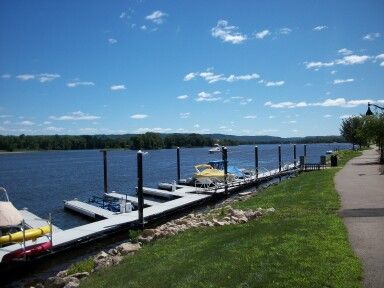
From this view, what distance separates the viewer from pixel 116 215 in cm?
2614

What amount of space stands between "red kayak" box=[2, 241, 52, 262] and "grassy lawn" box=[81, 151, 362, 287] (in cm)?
535

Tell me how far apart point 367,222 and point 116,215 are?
16156 mm

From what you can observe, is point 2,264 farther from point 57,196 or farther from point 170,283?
point 57,196

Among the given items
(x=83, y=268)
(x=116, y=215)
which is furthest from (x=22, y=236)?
(x=116, y=215)

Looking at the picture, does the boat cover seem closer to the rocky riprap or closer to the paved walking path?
the rocky riprap

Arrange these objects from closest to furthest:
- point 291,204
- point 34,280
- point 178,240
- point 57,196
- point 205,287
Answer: point 205,287, point 178,240, point 34,280, point 291,204, point 57,196

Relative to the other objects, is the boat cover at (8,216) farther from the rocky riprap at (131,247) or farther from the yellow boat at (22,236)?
the rocky riprap at (131,247)

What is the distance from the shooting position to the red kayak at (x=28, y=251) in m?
16.9

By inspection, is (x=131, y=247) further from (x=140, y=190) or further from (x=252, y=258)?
(x=140, y=190)

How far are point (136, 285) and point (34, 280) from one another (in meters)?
8.06

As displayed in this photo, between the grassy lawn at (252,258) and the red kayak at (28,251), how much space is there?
17.6ft

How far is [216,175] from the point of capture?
42719 millimetres

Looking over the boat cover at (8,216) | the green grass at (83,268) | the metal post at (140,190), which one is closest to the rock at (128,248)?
the green grass at (83,268)

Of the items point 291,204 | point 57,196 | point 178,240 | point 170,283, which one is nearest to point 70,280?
point 178,240
